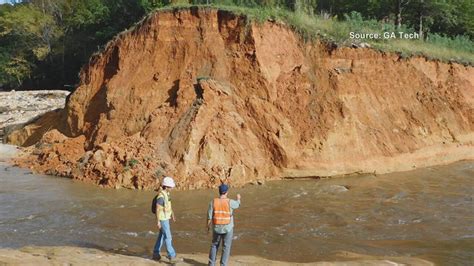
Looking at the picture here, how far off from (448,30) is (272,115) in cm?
1884

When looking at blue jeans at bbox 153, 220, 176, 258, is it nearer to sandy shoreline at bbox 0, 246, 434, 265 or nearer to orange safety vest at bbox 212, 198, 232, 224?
sandy shoreline at bbox 0, 246, 434, 265

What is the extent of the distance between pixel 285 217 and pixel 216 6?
871 cm

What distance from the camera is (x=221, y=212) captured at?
25.0 feet

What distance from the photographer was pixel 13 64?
45.3 meters

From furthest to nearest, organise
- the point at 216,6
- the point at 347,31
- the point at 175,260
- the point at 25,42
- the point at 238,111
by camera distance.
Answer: the point at 25,42 → the point at 347,31 → the point at 216,6 → the point at 238,111 → the point at 175,260

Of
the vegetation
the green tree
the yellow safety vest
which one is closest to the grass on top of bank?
the vegetation

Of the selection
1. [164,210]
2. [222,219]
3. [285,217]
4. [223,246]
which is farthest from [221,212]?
[285,217]

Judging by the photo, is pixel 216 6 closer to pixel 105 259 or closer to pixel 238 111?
pixel 238 111

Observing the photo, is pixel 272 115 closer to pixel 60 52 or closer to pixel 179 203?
pixel 179 203

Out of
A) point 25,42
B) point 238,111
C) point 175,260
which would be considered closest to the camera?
point 175,260

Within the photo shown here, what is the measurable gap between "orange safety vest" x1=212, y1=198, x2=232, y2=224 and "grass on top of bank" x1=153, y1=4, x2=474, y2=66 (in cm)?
1027

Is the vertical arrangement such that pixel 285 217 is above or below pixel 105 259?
below

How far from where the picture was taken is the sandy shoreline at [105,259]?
7633mm

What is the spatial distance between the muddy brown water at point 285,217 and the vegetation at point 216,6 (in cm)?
622
